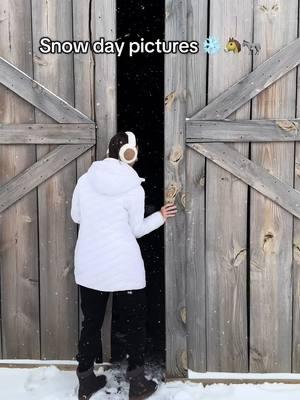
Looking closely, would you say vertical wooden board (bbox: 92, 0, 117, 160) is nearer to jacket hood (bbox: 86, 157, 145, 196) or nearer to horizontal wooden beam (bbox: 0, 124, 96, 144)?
horizontal wooden beam (bbox: 0, 124, 96, 144)

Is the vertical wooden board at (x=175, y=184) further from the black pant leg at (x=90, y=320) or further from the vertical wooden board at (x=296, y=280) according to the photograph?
the vertical wooden board at (x=296, y=280)

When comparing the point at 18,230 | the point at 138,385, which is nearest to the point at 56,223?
the point at 18,230

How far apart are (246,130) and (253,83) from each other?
296mm

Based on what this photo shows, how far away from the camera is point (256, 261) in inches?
158

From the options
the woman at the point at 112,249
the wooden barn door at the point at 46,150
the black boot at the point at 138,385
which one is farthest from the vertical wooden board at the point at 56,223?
the black boot at the point at 138,385

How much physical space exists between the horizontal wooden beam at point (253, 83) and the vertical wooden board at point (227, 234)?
0.17 feet

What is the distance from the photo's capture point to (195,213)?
157 inches

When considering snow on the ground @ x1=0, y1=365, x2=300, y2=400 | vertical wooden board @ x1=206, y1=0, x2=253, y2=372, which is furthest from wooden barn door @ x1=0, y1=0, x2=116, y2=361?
vertical wooden board @ x1=206, y1=0, x2=253, y2=372

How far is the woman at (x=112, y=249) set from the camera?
3.65 metres

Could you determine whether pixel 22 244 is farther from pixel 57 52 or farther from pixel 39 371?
pixel 57 52

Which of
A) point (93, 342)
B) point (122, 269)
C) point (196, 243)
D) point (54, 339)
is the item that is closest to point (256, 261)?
point (196, 243)

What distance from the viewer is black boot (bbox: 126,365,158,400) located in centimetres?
380

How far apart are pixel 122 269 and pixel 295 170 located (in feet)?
4.17

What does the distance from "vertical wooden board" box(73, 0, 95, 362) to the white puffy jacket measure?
1.02ft
